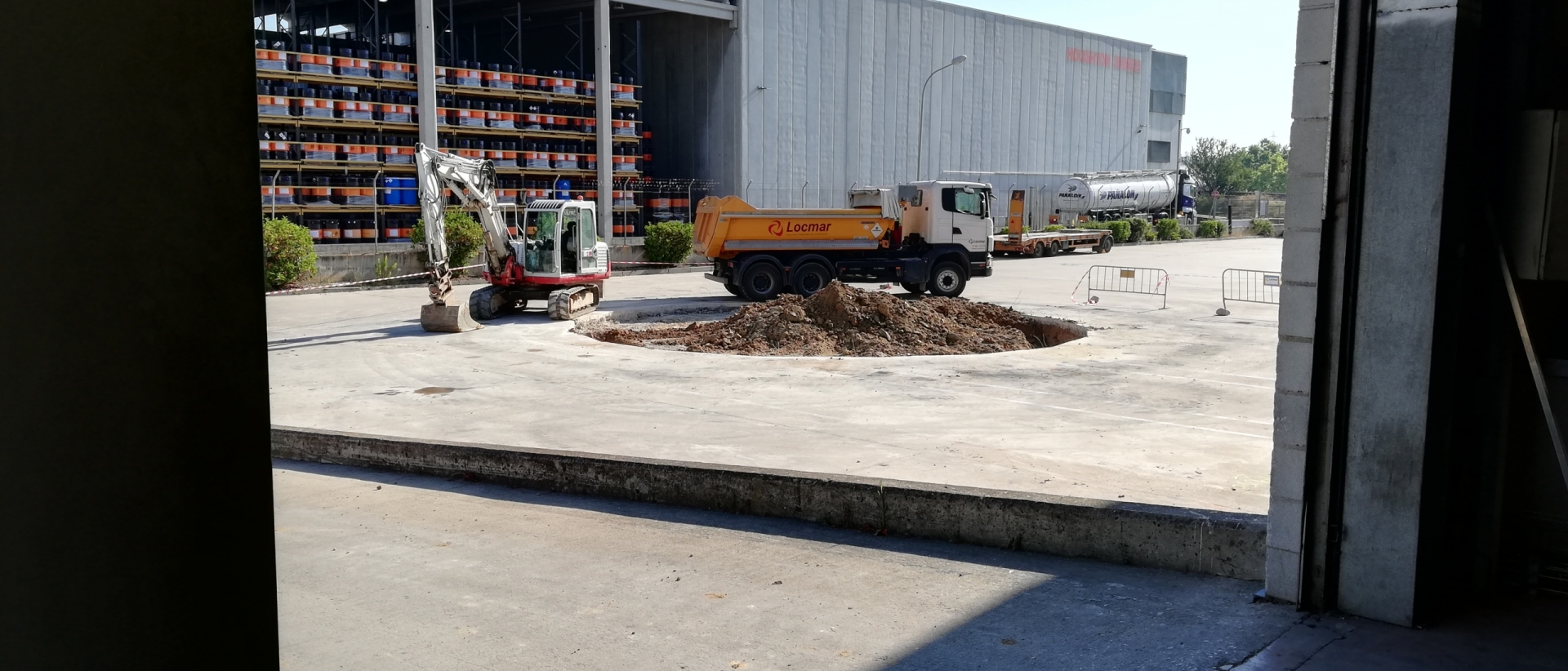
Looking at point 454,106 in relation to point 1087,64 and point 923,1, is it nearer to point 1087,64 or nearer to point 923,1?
point 923,1

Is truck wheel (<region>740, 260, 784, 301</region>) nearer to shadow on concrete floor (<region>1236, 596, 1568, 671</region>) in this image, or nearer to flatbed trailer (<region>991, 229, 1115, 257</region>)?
flatbed trailer (<region>991, 229, 1115, 257</region>)

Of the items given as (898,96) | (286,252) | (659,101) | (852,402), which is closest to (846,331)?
(852,402)

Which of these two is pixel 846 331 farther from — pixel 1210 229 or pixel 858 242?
pixel 1210 229

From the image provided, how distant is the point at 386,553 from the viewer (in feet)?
24.7

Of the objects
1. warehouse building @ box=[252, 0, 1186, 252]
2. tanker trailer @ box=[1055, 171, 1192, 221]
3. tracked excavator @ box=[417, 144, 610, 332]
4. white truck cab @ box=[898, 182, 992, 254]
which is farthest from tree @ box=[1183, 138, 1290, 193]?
tracked excavator @ box=[417, 144, 610, 332]

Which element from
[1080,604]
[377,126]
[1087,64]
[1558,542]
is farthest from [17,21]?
[1087,64]

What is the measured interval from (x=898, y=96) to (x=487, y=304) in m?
26.8

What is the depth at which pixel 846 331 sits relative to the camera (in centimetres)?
1945

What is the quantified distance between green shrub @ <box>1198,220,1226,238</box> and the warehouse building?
1255 cm

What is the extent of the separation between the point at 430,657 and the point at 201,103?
3976 millimetres

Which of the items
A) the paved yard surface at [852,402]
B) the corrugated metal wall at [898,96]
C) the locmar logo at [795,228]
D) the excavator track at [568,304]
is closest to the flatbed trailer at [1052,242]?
the corrugated metal wall at [898,96]

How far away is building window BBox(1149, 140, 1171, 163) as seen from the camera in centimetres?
6625

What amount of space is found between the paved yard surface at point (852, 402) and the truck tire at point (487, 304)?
18.7 inches

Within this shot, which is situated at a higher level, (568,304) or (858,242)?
(858,242)
